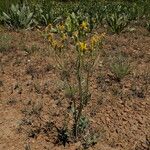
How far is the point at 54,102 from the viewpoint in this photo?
5.85 meters

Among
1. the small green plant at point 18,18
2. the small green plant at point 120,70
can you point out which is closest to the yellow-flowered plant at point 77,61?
the small green plant at point 120,70

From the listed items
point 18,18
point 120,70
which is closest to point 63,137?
point 120,70

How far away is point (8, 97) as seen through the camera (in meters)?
6.05

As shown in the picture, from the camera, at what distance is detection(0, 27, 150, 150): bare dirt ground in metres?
5.16

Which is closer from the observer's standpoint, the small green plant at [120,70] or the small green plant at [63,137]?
the small green plant at [63,137]

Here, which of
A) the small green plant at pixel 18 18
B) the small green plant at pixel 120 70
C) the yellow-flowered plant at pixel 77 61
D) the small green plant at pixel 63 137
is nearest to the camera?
the yellow-flowered plant at pixel 77 61

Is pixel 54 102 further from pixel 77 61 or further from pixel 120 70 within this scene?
pixel 120 70

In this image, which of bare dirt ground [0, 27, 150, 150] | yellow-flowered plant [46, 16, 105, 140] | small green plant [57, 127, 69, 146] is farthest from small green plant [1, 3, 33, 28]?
small green plant [57, 127, 69, 146]

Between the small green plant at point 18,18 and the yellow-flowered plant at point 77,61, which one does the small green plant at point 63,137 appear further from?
the small green plant at point 18,18

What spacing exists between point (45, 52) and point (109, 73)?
5.01 feet

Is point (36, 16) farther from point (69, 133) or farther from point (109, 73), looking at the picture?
point (69, 133)

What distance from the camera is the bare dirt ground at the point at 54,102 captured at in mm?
5160

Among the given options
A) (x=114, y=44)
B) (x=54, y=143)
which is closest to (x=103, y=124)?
(x=54, y=143)

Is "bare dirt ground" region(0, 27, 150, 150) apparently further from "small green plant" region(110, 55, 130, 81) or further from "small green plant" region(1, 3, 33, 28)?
"small green plant" region(1, 3, 33, 28)
